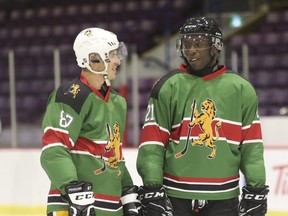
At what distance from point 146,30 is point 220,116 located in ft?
20.0

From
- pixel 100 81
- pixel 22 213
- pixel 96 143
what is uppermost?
pixel 100 81

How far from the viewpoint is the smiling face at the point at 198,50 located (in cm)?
236

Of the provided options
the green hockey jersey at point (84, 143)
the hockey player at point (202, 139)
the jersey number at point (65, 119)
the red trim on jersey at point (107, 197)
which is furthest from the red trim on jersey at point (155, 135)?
the jersey number at point (65, 119)

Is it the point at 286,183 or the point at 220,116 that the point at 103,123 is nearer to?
the point at 220,116

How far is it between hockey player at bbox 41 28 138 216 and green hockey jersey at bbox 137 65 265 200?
125mm

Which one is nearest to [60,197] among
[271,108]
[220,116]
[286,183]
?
[220,116]

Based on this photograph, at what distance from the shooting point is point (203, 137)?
2338 mm

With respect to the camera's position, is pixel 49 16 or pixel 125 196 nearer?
pixel 125 196

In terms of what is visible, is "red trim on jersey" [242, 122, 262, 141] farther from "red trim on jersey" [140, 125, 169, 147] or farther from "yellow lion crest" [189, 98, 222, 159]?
"red trim on jersey" [140, 125, 169, 147]

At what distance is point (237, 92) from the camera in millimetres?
2355

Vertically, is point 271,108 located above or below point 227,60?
below

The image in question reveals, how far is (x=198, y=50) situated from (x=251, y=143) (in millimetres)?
346

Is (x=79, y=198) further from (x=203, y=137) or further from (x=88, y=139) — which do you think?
(x=203, y=137)

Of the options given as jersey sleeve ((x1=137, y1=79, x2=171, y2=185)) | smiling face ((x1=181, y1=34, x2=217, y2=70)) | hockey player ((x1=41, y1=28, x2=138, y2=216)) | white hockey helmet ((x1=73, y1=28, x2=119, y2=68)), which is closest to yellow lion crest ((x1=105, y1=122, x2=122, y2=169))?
hockey player ((x1=41, y1=28, x2=138, y2=216))
